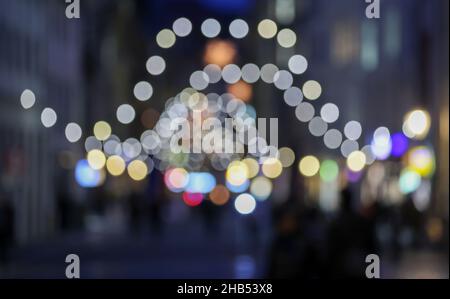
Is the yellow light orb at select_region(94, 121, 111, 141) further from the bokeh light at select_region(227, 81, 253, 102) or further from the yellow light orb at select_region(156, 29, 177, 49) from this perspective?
the bokeh light at select_region(227, 81, 253, 102)

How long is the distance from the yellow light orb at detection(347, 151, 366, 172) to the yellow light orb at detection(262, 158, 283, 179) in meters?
2.67

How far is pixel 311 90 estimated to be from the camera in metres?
45.8

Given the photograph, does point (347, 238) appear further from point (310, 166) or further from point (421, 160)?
point (310, 166)

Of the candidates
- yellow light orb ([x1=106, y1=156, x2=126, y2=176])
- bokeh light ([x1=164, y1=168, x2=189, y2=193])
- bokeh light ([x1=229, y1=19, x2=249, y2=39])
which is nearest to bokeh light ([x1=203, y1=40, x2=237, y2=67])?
bokeh light ([x1=229, y1=19, x2=249, y2=39])

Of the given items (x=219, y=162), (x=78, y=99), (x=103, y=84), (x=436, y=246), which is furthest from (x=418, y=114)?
(x=103, y=84)

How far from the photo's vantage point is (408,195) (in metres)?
31.8

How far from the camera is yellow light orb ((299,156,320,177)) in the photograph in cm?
5444

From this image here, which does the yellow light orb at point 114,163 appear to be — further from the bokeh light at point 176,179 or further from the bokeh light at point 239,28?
the bokeh light at point 239,28

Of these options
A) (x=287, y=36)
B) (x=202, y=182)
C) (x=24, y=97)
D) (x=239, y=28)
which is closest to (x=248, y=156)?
(x=24, y=97)

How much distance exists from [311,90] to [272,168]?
12.9 feet
